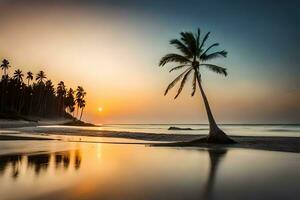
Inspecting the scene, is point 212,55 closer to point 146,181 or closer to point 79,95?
point 146,181

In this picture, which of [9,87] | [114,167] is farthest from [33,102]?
[114,167]

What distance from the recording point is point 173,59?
3369cm

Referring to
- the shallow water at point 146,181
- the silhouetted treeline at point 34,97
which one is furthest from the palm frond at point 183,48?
the silhouetted treeline at point 34,97

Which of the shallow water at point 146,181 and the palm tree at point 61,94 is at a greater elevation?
the palm tree at point 61,94

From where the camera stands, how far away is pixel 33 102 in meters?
141

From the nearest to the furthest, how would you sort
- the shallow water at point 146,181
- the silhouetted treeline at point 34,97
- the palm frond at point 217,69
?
the shallow water at point 146,181 < the palm frond at point 217,69 < the silhouetted treeline at point 34,97

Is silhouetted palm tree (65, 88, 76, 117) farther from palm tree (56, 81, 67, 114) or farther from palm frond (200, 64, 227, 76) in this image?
palm frond (200, 64, 227, 76)

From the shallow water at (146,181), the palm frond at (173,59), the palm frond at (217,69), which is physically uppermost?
the palm frond at (173,59)

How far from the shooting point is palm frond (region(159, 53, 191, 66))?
1318 inches

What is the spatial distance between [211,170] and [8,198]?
Result: 8187mm

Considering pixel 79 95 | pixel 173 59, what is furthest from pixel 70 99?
pixel 173 59

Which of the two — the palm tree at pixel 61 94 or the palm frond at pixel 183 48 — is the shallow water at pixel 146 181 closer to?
the palm frond at pixel 183 48

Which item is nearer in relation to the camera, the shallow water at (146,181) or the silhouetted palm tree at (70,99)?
the shallow water at (146,181)

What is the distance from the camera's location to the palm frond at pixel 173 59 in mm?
33469
